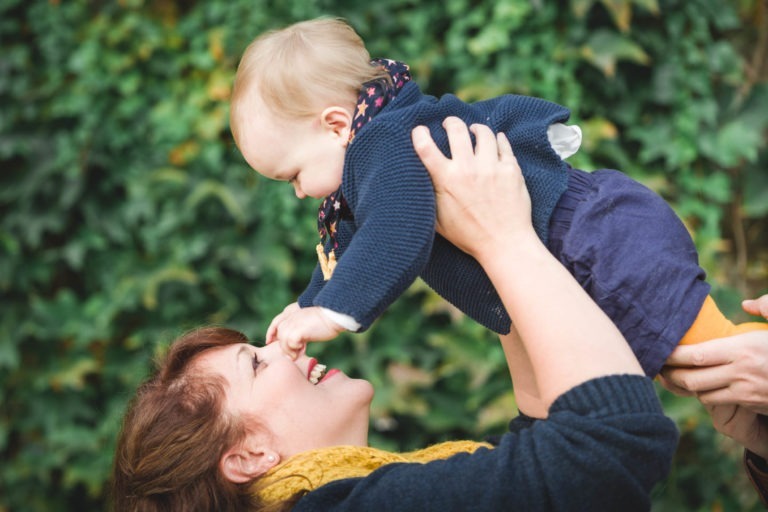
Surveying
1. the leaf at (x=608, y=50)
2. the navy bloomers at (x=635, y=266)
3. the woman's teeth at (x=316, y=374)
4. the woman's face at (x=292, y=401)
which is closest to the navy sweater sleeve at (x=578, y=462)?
the navy bloomers at (x=635, y=266)

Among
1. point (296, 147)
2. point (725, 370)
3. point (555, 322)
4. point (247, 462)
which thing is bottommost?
point (247, 462)

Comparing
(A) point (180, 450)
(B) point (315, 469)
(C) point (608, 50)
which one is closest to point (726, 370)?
(B) point (315, 469)

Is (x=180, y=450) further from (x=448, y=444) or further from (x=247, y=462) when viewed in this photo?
(x=448, y=444)

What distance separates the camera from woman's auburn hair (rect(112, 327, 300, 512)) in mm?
1706

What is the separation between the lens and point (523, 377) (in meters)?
1.83

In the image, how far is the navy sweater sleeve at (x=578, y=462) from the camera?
129 centimetres

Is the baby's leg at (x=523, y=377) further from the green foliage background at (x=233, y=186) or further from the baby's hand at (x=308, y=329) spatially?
the green foliage background at (x=233, y=186)

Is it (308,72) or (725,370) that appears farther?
(308,72)

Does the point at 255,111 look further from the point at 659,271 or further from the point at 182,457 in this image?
the point at 659,271

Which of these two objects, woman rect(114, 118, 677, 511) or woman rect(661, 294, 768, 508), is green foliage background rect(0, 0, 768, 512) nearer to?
woman rect(114, 118, 677, 511)

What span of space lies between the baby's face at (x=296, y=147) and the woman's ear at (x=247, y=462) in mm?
564

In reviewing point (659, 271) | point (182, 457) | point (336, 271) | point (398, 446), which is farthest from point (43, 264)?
point (659, 271)

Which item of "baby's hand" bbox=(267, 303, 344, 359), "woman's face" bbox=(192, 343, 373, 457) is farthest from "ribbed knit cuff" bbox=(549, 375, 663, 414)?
"woman's face" bbox=(192, 343, 373, 457)

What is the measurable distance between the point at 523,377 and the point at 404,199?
1.96 feet
